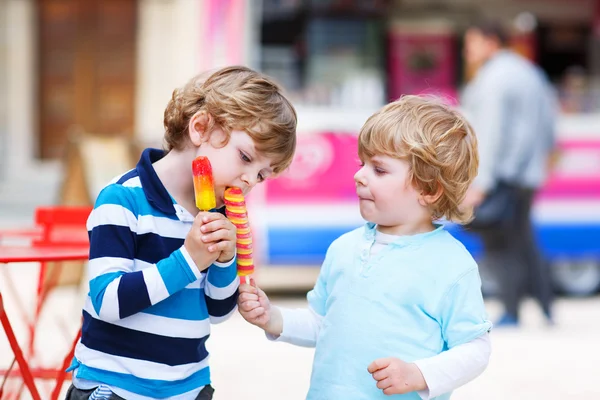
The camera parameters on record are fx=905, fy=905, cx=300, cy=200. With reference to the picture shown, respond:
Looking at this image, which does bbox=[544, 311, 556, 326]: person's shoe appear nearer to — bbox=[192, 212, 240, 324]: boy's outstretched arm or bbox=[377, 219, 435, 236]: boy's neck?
bbox=[377, 219, 435, 236]: boy's neck

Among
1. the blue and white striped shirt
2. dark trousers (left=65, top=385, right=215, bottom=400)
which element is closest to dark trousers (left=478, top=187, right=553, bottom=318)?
dark trousers (left=65, top=385, right=215, bottom=400)

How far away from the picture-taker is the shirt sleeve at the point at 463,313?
7.08 ft

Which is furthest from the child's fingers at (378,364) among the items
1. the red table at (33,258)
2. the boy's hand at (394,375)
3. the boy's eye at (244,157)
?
the red table at (33,258)

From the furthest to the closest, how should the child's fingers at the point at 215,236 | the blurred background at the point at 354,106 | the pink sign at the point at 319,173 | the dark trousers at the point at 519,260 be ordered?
the pink sign at the point at 319,173
the blurred background at the point at 354,106
the dark trousers at the point at 519,260
the child's fingers at the point at 215,236

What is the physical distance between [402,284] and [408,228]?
0.60 ft

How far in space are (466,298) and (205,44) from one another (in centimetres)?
628

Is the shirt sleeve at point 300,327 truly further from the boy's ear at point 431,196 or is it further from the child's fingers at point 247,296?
the boy's ear at point 431,196

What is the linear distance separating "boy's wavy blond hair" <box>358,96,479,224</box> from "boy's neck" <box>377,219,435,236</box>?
45 mm

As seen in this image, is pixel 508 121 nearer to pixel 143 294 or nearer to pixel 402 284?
pixel 402 284

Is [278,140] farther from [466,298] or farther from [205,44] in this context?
[205,44]

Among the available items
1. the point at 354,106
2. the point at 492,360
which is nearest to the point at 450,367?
the point at 492,360

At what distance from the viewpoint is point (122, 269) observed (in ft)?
6.89

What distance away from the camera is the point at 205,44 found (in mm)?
8117

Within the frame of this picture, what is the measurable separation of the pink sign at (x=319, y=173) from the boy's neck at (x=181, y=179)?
5.12 metres
